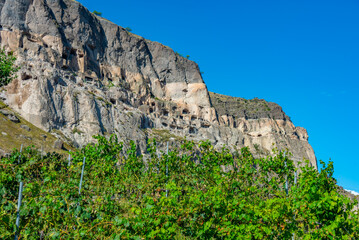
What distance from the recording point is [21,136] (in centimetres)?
4572

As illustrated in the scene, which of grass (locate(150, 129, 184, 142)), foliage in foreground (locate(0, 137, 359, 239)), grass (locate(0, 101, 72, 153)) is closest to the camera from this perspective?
foliage in foreground (locate(0, 137, 359, 239))

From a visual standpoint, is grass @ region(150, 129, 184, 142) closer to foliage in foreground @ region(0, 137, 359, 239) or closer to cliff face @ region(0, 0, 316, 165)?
cliff face @ region(0, 0, 316, 165)

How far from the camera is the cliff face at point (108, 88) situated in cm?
6128

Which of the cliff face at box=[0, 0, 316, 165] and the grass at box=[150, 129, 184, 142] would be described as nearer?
the cliff face at box=[0, 0, 316, 165]

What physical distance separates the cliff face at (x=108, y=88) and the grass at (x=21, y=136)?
15.6 feet

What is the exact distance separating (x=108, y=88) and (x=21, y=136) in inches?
1376

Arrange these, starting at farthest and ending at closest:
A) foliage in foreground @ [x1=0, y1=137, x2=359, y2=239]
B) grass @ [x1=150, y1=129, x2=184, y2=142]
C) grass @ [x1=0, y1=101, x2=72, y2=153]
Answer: grass @ [x1=150, y1=129, x2=184, y2=142]
grass @ [x1=0, y1=101, x2=72, y2=153]
foliage in foreground @ [x1=0, y1=137, x2=359, y2=239]

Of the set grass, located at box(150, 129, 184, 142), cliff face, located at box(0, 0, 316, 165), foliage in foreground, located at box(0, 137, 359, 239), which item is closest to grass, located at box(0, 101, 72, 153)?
cliff face, located at box(0, 0, 316, 165)

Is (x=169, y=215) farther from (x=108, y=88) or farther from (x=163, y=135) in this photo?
(x=108, y=88)

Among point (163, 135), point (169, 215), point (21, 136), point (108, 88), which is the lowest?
point (169, 215)

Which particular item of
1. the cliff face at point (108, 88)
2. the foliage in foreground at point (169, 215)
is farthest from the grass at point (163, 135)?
the foliage in foreground at point (169, 215)

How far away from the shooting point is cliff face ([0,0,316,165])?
6128cm

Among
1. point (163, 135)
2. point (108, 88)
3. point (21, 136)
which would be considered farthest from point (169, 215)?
point (108, 88)

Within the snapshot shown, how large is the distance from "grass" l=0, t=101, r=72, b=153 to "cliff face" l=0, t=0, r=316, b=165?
187 inches
